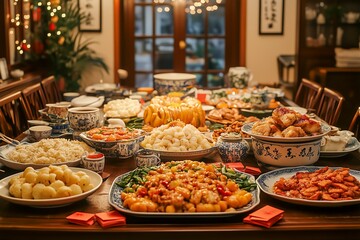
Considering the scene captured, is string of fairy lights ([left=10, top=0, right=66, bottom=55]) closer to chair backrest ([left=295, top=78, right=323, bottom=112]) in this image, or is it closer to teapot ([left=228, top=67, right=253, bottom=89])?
teapot ([left=228, top=67, right=253, bottom=89])

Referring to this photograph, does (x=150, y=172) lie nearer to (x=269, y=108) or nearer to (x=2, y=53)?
(x=269, y=108)

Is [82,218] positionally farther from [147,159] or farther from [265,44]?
[265,44]

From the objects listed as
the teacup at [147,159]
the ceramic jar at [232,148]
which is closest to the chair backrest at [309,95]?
the ceramic jar at [232,148]

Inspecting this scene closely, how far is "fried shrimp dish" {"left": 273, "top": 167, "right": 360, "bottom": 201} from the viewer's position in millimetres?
1890

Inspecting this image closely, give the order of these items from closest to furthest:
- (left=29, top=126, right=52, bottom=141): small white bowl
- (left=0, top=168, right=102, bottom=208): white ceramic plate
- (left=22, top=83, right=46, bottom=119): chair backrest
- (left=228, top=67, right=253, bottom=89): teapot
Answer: (left=0, top=168, right=102, bottom=208): white ceramic plate
(left=29, top=126, right=52, bottom=141): small white bowl
(left=22, top=83, right=46, bottom=119): chair backrest
(left=228, top=67, right=253, bottom=89): teapot

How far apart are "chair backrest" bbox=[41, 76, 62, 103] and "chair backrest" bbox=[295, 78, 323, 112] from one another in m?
1.88

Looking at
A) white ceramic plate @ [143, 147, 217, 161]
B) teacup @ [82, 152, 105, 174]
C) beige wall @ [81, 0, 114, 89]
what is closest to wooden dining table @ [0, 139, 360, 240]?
teacup @ [82, 152, 105, 174]

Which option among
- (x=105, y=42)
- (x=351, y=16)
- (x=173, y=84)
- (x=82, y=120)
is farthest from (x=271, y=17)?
(x=82, y=120)

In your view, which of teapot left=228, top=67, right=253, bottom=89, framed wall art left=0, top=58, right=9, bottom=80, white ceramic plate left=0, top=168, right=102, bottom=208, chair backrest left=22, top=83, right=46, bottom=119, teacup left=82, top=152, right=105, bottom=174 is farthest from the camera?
framed wall art left=0, top=58, right=9, bottom=80

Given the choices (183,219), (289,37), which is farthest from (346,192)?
(289,37)

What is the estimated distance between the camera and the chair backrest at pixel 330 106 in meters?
3.55

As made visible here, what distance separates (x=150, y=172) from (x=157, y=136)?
52cm

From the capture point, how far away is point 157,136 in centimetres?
254

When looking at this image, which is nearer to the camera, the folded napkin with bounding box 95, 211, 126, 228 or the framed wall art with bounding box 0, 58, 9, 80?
the folded napkin with bounding box 95, 211, 126, 228
